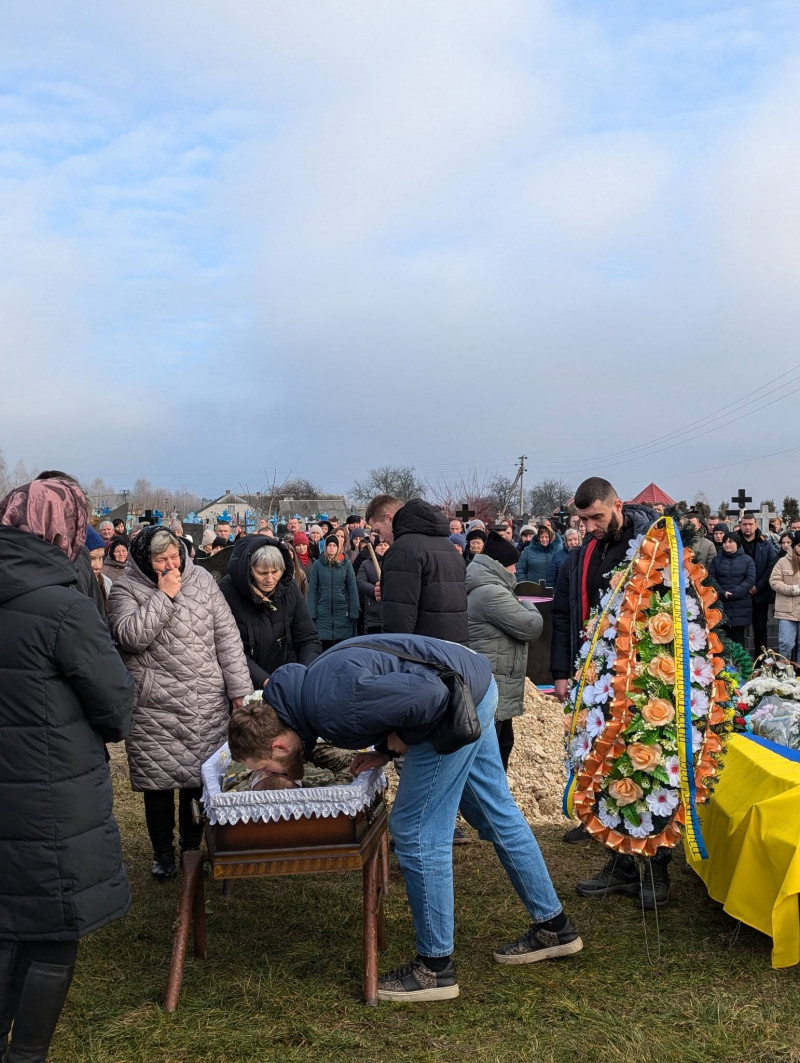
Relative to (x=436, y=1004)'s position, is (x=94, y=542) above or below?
above

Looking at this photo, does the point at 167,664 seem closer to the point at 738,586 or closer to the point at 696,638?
the point at 696,638

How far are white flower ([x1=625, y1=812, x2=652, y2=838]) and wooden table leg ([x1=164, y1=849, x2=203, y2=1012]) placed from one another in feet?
6.03

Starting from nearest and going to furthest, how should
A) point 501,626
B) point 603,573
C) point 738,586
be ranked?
point 603,573 → point 501,626 → point 738,586

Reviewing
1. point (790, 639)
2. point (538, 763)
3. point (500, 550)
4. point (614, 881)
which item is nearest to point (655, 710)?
point (614, 881)

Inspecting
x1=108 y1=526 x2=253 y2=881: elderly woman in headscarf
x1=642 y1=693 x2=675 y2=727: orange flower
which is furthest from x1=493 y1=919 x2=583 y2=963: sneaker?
x1=108 y1=526 x2=253 y2=881: elderly woman in headscarf

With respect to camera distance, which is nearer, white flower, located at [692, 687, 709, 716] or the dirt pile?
white flower, located at [692, 687, 709, 716]

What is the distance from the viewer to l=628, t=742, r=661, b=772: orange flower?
4152mm

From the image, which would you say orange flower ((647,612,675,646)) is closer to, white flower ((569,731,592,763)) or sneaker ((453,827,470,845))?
white flower ((569,731,592,763))

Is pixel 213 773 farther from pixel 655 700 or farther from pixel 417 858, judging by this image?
pixel 655 700

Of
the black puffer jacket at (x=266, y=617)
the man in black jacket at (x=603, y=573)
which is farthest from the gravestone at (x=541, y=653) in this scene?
the black puffer jacket at (x=266, y=617)

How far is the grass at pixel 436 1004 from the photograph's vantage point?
3.47 m

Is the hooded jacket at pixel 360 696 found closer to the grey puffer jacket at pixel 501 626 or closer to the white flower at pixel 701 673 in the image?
the white flower at pixel 701 673

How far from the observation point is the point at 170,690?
4.95 m

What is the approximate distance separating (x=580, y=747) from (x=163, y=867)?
241 cm
